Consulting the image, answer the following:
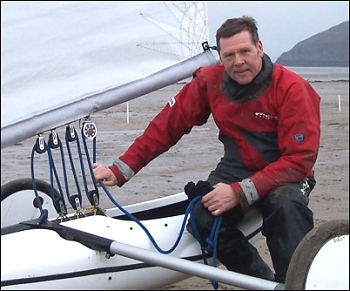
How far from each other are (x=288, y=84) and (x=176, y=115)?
0.42 m

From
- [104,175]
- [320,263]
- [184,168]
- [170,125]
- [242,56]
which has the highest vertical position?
[242,56]

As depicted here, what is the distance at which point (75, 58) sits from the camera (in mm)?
2236

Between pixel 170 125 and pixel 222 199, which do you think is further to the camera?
pixel 170 125

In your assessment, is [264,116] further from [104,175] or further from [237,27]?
[104,175]

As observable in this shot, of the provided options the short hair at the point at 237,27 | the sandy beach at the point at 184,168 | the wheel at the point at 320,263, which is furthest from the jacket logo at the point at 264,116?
the sandy beach at the point at 184,168

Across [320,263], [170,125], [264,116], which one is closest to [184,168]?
[170,125]

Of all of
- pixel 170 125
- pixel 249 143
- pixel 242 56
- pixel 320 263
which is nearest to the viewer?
pixel 320 263

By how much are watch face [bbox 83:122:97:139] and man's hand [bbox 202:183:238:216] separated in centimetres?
39

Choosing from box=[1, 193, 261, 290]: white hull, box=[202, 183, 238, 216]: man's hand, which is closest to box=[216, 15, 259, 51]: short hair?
box=[202, 183, 238, 216]: man's hand

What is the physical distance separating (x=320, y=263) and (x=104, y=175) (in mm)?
787

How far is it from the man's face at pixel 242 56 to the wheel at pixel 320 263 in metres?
0.54

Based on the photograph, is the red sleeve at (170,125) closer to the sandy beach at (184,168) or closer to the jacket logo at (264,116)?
the jacket logo at (264,116)

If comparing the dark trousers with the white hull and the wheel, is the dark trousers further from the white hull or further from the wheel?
the wheel

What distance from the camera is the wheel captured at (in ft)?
6.45
